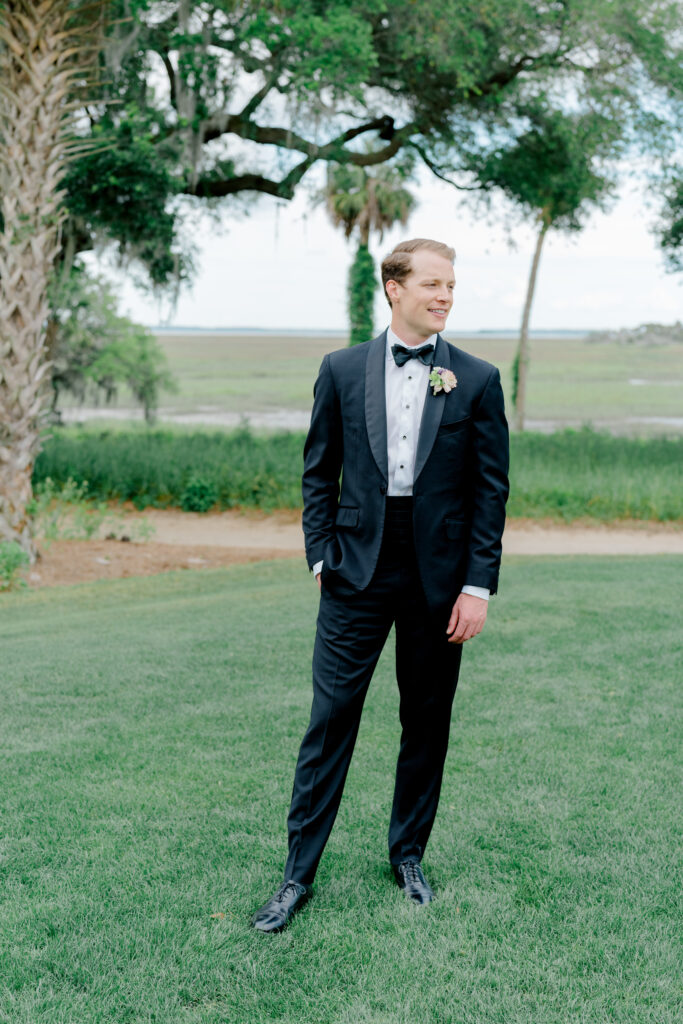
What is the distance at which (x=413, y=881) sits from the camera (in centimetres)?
316

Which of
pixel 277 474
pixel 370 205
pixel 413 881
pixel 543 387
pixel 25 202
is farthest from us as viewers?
pixel 543 387

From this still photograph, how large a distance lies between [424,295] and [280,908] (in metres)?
1.86

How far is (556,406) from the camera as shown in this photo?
56062mm

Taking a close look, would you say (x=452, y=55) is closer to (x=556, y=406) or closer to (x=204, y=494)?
(x=204, y=494)

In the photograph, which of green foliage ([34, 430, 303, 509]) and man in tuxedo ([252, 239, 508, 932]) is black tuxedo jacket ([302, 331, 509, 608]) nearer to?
man in tuxedo ([252, 239, 508, 932])

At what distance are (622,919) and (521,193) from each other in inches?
564

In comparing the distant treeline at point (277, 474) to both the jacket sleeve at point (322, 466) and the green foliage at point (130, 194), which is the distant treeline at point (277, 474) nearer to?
the green foliage at point (130, 194)

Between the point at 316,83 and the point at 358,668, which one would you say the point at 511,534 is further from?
the point at 358,668

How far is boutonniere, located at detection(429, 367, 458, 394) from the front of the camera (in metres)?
2.85

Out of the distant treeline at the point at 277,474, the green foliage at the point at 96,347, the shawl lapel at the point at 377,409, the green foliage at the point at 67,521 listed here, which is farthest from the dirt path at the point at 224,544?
the green foliage at the point at 96,347

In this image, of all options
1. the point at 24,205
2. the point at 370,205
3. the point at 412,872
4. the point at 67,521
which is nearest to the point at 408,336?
the point at 412,872

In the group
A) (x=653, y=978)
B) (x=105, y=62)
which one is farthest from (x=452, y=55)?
(x=653, y=978)

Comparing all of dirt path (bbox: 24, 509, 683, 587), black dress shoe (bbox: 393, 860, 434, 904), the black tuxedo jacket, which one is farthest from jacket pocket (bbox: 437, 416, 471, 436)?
dirt path (bbox: 24, 509, 683, 587)

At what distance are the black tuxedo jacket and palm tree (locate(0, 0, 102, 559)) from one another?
7.14 metres
